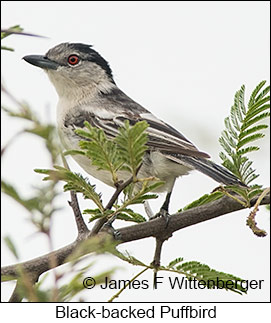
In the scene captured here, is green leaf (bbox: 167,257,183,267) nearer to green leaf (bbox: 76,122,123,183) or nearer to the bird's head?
green leaf (bbox: 76,122,123,183)

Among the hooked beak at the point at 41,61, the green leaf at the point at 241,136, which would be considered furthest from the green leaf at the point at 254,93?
the hooked beak at the point at 41,61

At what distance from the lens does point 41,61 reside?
6273 millimetres

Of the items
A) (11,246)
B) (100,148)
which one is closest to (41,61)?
(100,148)

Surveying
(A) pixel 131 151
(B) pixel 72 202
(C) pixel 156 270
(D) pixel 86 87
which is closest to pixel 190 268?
(C) pixel 156 270

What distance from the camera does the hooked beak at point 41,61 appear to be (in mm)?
6130

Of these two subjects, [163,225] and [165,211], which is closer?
[163,225]

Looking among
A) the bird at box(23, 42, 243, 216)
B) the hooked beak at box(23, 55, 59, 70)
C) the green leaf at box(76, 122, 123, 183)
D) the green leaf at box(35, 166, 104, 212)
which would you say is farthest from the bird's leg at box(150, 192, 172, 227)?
the hooked beak at box(23, 55, 59, 70)

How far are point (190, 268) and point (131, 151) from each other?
1307 millimetres

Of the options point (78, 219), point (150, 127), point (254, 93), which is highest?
point (150, 127)

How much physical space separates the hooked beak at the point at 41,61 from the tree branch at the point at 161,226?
10.2 feet

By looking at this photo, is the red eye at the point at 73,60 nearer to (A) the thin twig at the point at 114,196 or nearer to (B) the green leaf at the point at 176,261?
(B) the green leaf at the point at 176,261

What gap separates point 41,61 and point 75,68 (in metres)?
0.61

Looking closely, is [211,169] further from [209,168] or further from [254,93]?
[254,93]

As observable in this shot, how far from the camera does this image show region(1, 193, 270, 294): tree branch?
2902 millimetres
